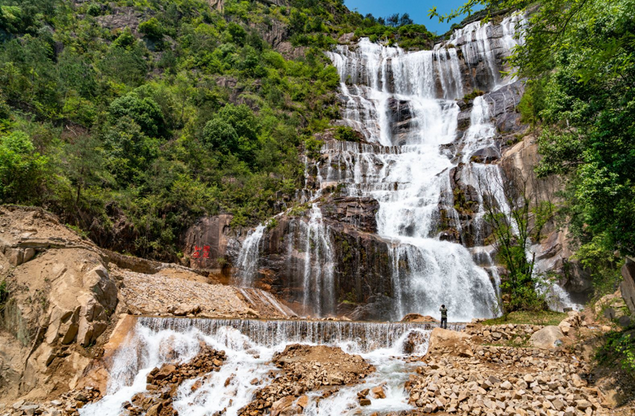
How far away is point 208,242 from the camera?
71.8 feet

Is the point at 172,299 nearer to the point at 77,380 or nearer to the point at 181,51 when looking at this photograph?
the point at 77,380

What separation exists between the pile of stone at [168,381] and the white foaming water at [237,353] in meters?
0.22

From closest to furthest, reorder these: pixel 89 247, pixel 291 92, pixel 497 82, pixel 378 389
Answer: pixel 378 389
pixel 89 247
pixel 497 82
pixel 291 92

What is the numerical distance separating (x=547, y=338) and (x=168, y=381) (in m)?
10.5

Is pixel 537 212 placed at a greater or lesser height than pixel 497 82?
lesser

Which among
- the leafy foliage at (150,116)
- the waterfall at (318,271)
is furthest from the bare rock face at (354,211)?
the leafy foliage at (150,116)

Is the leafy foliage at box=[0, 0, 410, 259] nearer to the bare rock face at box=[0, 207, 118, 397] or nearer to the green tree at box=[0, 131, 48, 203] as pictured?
the green tree at box=[0, 131, 48, 203]

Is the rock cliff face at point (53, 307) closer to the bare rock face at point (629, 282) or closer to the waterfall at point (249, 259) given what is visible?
the waterfall at point (249, 259)

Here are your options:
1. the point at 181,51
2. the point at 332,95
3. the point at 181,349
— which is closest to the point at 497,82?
the point at 332,95

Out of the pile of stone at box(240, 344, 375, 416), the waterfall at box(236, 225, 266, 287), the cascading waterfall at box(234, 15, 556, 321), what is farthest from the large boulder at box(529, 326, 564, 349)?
the waterfall at box(236, 225, 266, 287)

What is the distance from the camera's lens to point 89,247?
12.6 m

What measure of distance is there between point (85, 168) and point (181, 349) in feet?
49.4

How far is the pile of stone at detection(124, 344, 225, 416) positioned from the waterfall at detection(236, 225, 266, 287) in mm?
10057

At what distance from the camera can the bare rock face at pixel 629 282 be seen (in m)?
7.02
